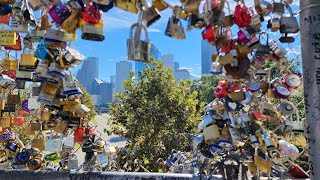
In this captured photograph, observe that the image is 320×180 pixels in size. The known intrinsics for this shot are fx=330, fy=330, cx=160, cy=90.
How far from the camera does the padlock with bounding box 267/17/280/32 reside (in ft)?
5.06

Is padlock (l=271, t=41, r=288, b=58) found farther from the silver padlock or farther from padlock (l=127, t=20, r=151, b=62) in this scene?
the silver padlock

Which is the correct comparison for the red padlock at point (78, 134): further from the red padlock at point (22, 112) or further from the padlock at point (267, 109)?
the padlock at point (267, 109)

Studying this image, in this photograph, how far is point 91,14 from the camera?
1339mm

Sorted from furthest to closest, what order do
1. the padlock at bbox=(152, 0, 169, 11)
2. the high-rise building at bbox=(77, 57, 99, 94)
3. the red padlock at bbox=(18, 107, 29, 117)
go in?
the high-rise building at bbox=(77, 57, 99, 94) → the red padlock at bbox=(18, 107, 29, 117) → the padlock at bbox=(152, 0, 169, 11)

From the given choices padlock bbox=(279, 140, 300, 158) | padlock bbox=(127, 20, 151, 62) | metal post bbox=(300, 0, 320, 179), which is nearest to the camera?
metal post bbox=(300, 0, 320, 179)

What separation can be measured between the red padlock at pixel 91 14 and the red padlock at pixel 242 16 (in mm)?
612

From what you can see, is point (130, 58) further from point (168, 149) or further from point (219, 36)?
point (168, 149)

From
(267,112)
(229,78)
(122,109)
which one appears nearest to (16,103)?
(229,78)

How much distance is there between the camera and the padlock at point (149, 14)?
4.24 ft

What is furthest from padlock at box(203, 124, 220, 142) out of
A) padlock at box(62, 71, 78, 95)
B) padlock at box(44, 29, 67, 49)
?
padlock at box(44, 29, 67, 49)

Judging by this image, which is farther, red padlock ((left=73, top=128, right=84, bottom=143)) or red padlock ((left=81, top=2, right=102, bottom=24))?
red padlock ((left=73, top=128, right=84, bottom=143))

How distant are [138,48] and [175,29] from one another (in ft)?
0.77

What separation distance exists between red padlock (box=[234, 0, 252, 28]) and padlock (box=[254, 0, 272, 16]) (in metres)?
0.05

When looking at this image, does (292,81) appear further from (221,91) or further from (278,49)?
(221,91)
